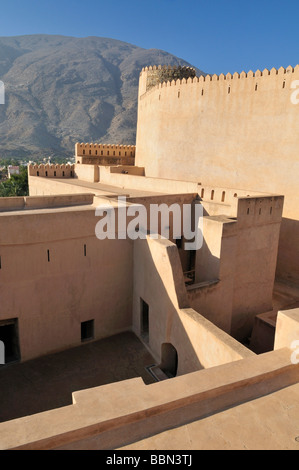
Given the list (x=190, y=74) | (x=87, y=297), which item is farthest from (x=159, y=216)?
(x=190, y=74)

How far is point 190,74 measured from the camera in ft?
63.9

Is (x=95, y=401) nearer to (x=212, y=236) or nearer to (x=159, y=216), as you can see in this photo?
(x=212, y=236)

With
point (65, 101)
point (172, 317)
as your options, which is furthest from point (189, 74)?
point (65, 101)

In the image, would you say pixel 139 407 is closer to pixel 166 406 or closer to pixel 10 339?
pixel 166 406

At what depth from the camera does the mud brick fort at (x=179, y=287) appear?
2.93m

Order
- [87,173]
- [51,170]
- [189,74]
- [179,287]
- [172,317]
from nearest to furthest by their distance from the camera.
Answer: [179,287], [172,317], [87,173], [51,170], [189,74]

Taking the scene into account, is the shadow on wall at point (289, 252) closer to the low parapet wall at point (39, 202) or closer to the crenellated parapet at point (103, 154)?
the low parapet wall at point (39, 202)

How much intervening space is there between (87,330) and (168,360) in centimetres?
213

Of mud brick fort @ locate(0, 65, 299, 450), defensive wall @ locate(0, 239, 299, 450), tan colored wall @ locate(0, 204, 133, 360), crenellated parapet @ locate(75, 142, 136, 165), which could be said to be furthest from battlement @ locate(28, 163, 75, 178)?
defensive wall @ locate(0, 239, 299, 450)

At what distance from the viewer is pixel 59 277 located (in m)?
7.12

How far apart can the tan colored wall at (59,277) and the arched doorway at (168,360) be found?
1.56 m

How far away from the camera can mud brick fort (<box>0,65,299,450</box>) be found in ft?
9.61

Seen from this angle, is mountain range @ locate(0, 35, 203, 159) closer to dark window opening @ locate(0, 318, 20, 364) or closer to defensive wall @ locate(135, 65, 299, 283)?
defensive wall @ locate(135, 65, 299, 283)
